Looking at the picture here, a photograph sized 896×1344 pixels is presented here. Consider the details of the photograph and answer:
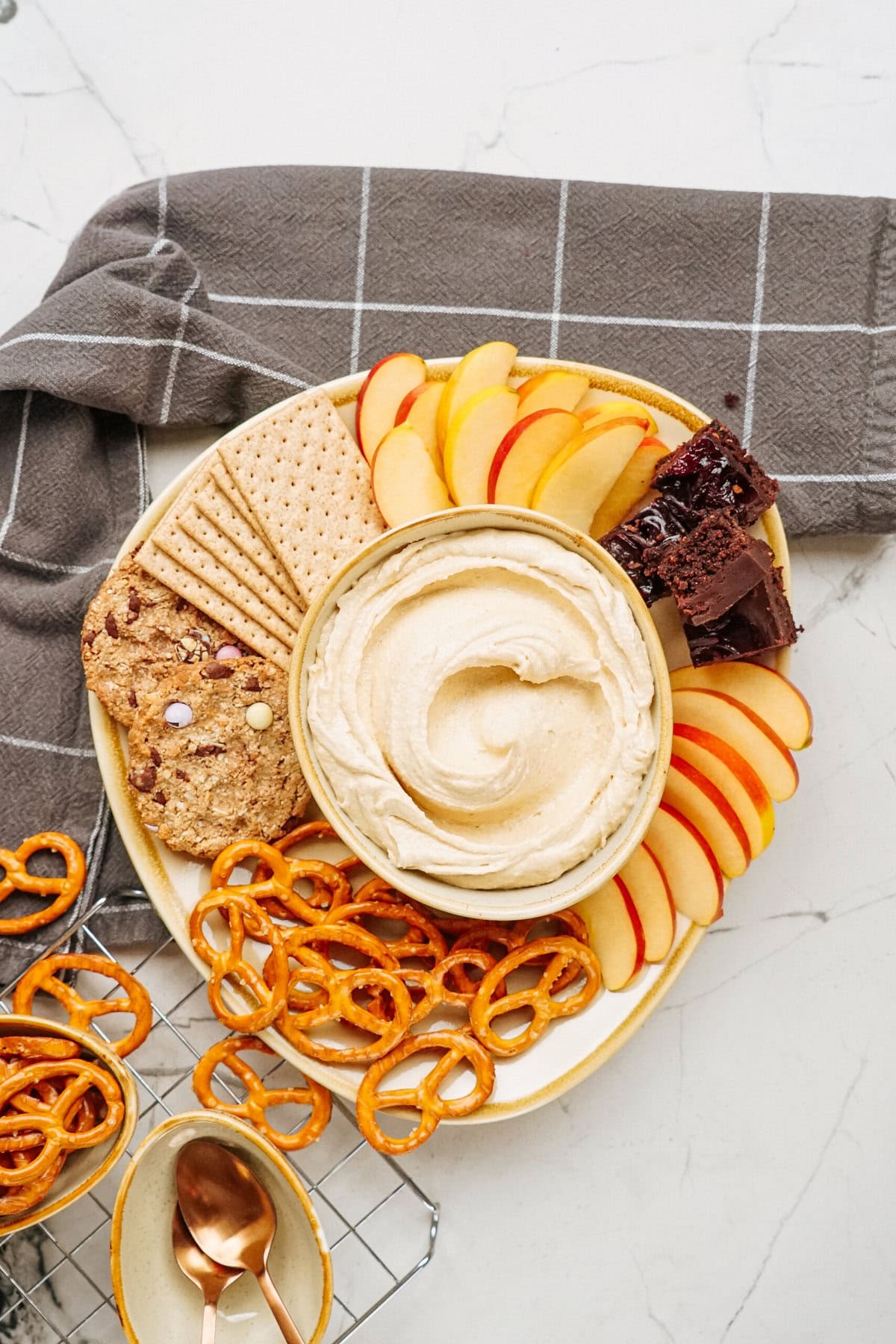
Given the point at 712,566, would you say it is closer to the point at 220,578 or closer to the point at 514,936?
the point at 514,936

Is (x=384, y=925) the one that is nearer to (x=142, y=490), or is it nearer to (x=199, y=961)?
(x=199, y=961)

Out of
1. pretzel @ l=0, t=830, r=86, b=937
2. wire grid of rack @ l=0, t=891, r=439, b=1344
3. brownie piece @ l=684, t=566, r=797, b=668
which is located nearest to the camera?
brownie piece @ l=684, t=566, r=797, b=668

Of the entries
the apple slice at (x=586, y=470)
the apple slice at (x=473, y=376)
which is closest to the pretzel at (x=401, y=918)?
the apple slice at (x=586, y=470)

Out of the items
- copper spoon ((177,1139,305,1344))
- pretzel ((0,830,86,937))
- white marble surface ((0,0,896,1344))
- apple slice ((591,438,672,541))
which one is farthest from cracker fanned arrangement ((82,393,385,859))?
white marble surface ((0,0,896,1344))

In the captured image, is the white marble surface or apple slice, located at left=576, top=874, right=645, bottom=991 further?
the white marble surface

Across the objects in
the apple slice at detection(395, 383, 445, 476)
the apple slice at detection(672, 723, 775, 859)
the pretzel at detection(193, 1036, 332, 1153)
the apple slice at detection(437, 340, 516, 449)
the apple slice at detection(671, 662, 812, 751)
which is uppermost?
the apple slice at detection(437, 340, 516, 449)

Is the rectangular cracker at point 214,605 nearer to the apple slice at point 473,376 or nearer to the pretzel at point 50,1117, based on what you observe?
the apple slice at point 473,376

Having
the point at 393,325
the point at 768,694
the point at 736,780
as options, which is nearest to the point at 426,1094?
the point at 736,780

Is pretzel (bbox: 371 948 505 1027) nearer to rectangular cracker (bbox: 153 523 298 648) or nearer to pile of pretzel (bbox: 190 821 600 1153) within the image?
pile of pretzel (bbox: 190 821 600 1153)
